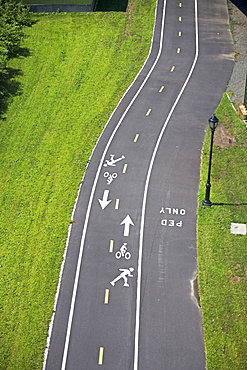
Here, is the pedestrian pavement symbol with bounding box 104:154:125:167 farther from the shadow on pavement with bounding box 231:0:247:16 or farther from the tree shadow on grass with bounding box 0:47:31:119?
the shadow on pavement with bounding box 231:0:247:16

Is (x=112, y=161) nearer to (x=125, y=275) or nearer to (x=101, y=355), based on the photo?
(x=125, y=275)

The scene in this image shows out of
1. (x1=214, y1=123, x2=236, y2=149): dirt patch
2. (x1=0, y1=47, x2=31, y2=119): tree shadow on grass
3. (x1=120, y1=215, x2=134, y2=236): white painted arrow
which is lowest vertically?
(x1=120, y1=215, x2=134, y2=236): white painted arrow

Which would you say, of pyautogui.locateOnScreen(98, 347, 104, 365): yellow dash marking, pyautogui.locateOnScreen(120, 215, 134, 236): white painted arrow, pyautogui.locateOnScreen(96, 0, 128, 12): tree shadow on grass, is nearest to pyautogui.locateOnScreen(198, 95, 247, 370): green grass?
pyautogui.locateOnScreen(120, 215, 134, 236): white painted arrow

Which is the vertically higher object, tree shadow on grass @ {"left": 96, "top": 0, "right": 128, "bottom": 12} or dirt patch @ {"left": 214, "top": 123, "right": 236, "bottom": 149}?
tree shadow on grass @ {"left": 96, "top": 0, "right": 128, "bottom": 12}

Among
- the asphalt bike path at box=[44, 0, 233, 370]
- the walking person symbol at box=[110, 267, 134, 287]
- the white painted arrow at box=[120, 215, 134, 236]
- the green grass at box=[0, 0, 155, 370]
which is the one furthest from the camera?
the white painted arrow at box=[120, 215, 134, 236]

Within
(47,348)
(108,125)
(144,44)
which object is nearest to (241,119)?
(108,125)

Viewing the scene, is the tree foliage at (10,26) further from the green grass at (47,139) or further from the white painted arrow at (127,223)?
the white painted arrow at (127,223)
